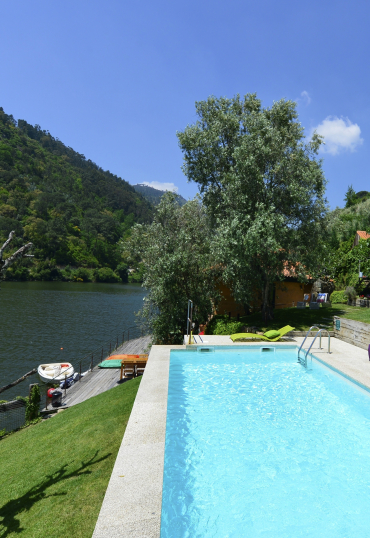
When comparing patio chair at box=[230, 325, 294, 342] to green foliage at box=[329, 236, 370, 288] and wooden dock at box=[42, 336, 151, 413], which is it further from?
green foliage at box=[329, 236, 370, 288]

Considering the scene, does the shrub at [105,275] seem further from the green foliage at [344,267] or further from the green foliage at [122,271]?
the green foliage at [344,267]

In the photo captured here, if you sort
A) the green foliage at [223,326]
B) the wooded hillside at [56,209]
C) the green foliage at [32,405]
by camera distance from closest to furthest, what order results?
the green foliage at [32,405]
the green foliage at [223,326]
the wooded hillside at [56,209]

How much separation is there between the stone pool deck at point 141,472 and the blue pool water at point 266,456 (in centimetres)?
48

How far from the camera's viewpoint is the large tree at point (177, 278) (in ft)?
58.1

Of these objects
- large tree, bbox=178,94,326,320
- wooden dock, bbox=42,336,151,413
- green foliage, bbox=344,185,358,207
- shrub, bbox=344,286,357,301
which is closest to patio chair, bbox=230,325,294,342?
large tree, bbox=178,94,326,320

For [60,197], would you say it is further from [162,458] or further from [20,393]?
[162,458]

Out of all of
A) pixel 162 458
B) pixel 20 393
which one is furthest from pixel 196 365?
pixel 20 393

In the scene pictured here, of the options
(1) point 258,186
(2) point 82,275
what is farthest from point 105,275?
(1) point 258,186

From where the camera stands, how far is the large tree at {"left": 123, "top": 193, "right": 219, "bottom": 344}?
17.7m

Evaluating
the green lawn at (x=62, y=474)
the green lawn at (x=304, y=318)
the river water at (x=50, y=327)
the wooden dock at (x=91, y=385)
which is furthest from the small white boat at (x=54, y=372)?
the green lawn at (x=62, y=474)

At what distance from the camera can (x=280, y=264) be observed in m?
17.2

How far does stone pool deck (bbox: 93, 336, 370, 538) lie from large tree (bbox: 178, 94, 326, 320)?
8.56 meters

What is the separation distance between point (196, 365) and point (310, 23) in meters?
17.2

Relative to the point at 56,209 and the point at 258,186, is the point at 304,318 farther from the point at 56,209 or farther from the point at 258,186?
the point at 56,209
